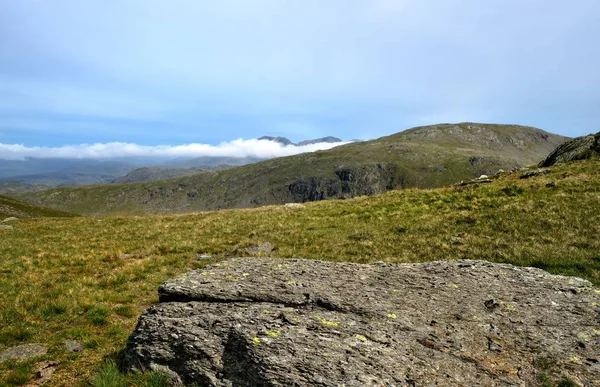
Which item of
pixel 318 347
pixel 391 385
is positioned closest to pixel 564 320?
pixel 391 385

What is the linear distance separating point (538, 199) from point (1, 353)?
33608mm

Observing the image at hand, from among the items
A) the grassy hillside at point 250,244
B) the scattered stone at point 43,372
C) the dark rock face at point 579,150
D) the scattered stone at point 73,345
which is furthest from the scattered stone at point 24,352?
the dark rock face at point 579,150

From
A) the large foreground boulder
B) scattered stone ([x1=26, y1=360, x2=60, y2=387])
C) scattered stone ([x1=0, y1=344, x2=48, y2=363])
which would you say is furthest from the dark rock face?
scattered stone ([x1=0, y1=344, x2=48, y2=363])

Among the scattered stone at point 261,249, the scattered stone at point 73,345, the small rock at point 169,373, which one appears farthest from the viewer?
the scattered stone at point 261,249

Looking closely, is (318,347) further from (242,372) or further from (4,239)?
(4,239)

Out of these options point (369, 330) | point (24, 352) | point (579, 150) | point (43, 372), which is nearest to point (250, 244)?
point (24, 352)

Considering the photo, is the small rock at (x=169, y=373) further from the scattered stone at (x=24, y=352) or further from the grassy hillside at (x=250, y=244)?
the scattered stone at (x=24, y=352)

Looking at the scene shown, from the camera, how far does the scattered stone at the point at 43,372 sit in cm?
979

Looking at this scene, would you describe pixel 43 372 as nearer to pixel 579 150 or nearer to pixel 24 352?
pixel 24 352

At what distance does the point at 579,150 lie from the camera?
47.5m

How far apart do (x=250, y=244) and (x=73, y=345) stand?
14.8 meters

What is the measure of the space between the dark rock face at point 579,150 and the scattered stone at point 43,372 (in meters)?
54.7

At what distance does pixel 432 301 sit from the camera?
32.5 ft

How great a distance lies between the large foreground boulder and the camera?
7230 millimetres
